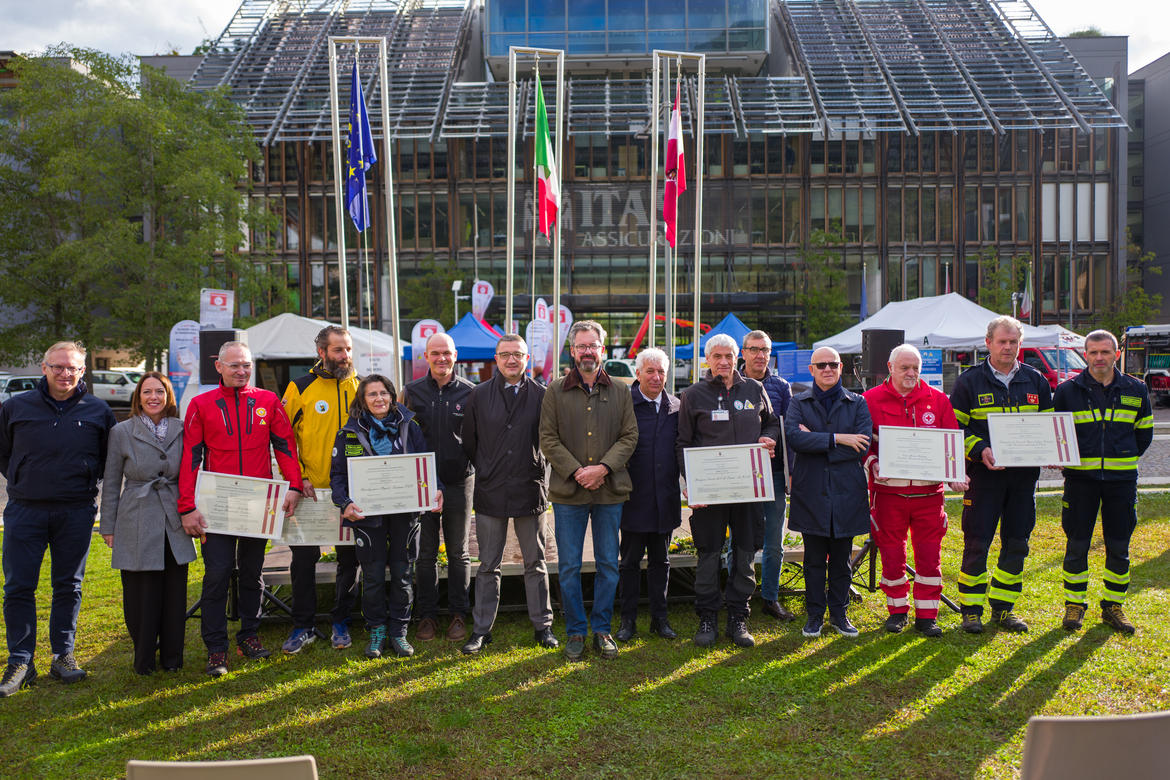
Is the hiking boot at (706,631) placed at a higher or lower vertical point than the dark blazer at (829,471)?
lower

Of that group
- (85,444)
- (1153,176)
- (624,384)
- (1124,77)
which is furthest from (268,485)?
(1153,176)

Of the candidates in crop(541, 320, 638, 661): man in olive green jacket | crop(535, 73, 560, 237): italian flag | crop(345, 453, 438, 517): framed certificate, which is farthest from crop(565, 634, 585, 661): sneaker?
crop(535, 73, 560, 237): italian flag

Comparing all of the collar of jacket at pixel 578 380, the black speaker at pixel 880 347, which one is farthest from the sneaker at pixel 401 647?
the black speaker at pixel 880 347

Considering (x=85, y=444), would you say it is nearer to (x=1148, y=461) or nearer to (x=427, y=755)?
(x=427, y=755)

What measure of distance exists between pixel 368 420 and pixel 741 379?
2566 mm

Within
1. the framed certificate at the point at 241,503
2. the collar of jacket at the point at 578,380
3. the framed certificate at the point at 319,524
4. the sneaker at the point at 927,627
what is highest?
the collar of jacket at the point at 578,380

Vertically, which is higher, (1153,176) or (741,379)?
(1153,176)

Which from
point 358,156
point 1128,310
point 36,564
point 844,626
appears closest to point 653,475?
point 844,626

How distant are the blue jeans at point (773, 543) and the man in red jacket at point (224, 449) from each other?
137 inches

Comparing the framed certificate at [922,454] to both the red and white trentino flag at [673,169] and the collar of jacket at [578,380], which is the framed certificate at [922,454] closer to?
the collar of jacket at [578,380]

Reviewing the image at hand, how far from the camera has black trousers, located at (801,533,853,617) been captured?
5.78 m

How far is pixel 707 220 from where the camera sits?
143ft

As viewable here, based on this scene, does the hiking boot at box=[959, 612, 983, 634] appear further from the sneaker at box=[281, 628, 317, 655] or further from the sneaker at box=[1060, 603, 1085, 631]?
the sneaker at box=[281, 628, 317, 655]

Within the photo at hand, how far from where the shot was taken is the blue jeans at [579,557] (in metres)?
5.55
